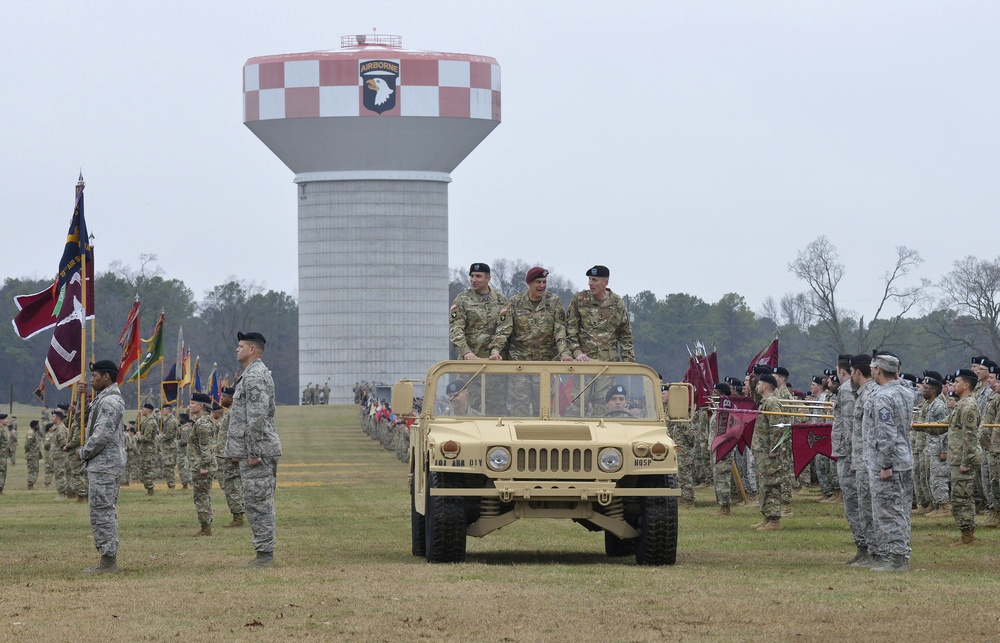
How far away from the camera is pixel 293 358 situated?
397ft

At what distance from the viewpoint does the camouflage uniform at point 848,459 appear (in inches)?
610

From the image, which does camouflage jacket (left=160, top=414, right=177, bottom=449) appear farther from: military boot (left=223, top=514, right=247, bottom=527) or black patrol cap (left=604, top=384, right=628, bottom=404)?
black patrol cap (left=604, top=384, right=628, bottom=404)

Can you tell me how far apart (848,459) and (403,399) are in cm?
405

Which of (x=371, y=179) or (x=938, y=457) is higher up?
(x=371, y=179)

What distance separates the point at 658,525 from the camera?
14.9 meters

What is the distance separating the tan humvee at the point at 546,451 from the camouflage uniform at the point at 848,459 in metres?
1.46

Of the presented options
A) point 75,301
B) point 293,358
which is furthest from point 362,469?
point 293,358

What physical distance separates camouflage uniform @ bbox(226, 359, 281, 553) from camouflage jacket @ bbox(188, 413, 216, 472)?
258 inches

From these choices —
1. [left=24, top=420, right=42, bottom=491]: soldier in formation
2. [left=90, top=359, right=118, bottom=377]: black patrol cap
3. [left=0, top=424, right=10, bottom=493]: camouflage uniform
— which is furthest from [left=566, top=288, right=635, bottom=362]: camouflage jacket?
[left=24, top=420, right=42, bottom=491]: soldier in formation

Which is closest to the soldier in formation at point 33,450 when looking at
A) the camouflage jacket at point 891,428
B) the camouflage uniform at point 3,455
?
the camouflage uniform at point 3,455

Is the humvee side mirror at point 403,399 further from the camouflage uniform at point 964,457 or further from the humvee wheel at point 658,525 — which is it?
the camouflage uniform at point 964,457

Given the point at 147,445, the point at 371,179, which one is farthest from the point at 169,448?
the point at 371,179

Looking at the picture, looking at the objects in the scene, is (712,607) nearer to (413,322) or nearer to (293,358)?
(413,322)

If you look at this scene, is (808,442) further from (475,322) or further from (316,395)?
(316,395)
